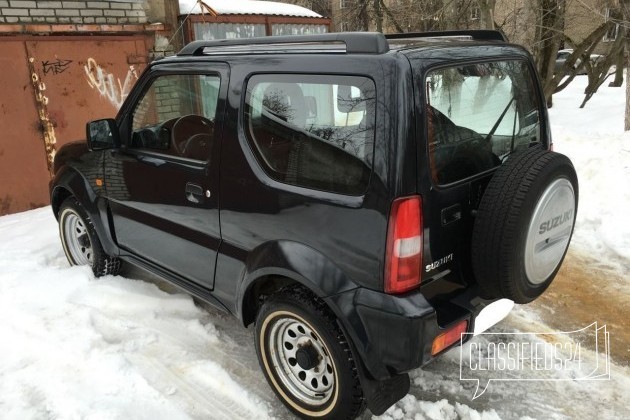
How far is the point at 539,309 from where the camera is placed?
360 centimetres

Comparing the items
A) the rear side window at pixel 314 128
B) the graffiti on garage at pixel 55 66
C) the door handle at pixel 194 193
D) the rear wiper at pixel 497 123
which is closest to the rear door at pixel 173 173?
the door handle at pixel 194 193

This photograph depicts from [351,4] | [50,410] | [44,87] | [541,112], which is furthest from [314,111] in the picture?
[351,4]

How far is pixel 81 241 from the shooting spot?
4137mm

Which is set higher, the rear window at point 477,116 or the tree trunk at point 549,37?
the tree trunk at point 549,37

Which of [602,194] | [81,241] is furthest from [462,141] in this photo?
[602,194]

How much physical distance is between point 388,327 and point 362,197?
0.55m

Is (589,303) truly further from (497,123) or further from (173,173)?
(173,173)

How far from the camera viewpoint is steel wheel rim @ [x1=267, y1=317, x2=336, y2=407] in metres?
2.46

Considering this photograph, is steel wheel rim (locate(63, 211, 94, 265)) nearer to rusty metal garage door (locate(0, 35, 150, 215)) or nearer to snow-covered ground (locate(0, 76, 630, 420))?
snow-covered ground (locate(0, 76, 630, 420))

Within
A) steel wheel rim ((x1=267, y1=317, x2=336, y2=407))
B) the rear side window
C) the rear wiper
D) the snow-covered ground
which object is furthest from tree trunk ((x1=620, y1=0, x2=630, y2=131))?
steel wheel rim ((x1=267, y1=317, x2=336, y2=407))

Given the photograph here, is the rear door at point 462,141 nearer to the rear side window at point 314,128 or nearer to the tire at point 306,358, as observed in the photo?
the rear side window at point 314,128

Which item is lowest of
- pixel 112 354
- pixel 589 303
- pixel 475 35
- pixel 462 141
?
pixel 589 303

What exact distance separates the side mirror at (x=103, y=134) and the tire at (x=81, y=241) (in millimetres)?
701

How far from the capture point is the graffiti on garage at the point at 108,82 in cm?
644
